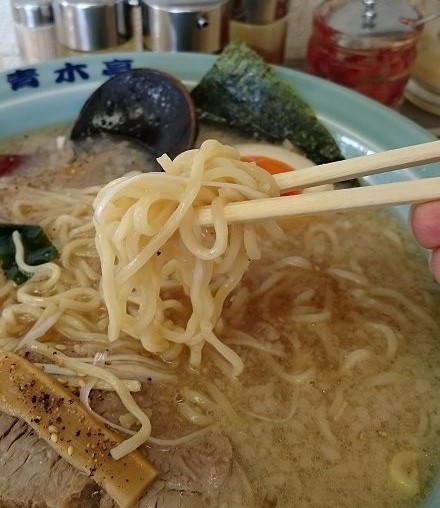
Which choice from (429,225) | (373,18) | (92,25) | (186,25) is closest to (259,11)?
(186,25)

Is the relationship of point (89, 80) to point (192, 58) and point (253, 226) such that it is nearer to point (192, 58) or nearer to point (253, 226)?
point (192, 58)

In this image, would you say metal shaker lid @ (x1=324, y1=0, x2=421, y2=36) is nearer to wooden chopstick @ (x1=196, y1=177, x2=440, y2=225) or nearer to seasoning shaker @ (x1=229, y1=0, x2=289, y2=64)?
seasoning shaker @ (x1=229, y1=0, x2=289, y2=64)

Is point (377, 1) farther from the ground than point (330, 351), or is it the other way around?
point (377, 1)

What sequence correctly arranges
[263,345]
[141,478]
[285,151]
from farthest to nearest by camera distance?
1. [285,151]
2. [263,345]
3. [141,478]

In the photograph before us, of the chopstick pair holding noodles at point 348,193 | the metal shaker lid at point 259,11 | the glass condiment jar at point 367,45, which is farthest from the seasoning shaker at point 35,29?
the chopstick pair holding noodles at point 348,193

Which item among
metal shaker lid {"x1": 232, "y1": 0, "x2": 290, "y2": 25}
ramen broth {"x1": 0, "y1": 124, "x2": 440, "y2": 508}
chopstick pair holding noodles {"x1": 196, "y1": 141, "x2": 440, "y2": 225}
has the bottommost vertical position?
ramen broth {"x1": 0, "y1": 124, "x2": 440, "y2": 508}

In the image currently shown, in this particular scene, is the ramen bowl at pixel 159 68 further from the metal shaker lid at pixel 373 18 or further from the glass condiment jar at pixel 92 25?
the metal shaker lid at pixel 373 18

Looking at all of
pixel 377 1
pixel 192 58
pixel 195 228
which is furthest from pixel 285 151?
pixel 195 228

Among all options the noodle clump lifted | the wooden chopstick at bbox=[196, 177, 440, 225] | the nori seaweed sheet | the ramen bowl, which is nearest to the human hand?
the wooden chopstick at bbox=[196, 177, 440, 225]
